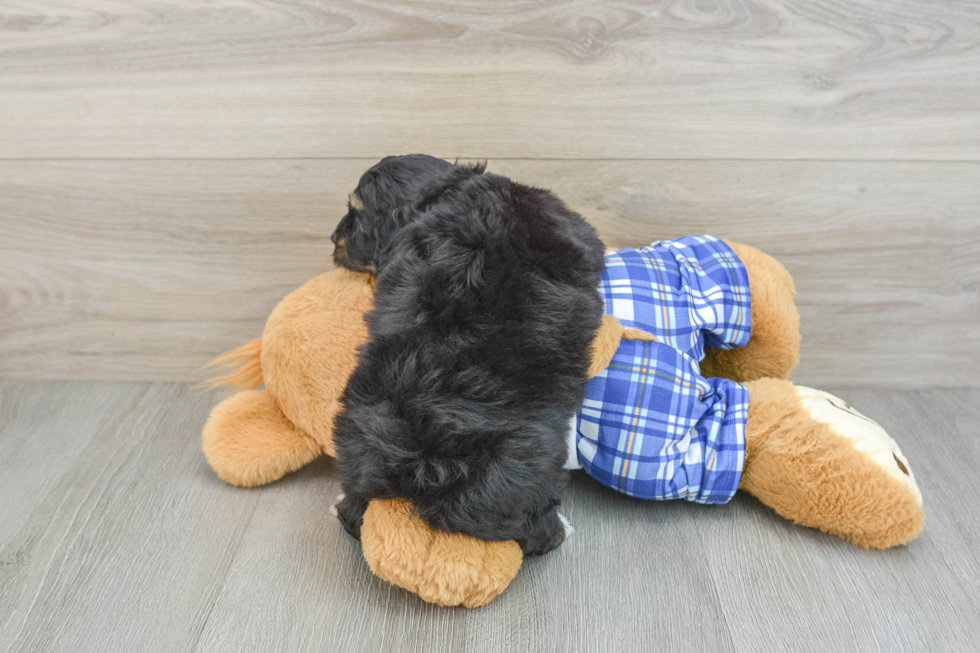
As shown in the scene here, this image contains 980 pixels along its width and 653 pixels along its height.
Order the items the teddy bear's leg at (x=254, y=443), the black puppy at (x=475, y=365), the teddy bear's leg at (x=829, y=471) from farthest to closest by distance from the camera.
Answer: the teddy bear's leg at (x=254, y=443)
the teddy bear's leg at (x=829, y=471)
the black puppy at (x=475, y=365)

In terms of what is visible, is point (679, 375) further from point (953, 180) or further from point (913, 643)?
point (953, 180)

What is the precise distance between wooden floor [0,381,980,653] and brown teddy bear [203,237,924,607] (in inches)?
1.6

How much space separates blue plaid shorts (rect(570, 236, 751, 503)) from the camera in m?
0.74

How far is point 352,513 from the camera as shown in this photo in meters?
0.72

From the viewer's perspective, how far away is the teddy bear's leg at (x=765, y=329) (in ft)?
2.75

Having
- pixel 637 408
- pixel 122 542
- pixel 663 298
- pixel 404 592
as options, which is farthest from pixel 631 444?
pixel 122 542

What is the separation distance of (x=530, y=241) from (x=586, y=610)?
37 cm

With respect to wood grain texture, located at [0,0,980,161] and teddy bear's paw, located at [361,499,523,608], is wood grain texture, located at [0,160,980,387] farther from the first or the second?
teddy bear's paw, located at [361,499,523,608]

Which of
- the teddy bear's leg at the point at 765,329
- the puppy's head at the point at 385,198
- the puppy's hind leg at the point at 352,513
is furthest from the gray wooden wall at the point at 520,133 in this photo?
the puppy's hind leg at the point at 352,513

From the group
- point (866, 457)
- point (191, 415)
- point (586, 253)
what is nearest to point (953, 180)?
point (866, 457)

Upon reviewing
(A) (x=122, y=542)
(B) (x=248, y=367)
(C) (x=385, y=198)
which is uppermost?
(C) (x=385, y=198)

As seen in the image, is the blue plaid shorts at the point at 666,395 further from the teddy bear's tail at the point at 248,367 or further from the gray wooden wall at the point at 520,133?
the teddy bear's tail at the point at 248,367

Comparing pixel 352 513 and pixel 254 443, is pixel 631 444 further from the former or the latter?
pixel 254 443

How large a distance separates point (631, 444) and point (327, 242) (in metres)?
0.52
